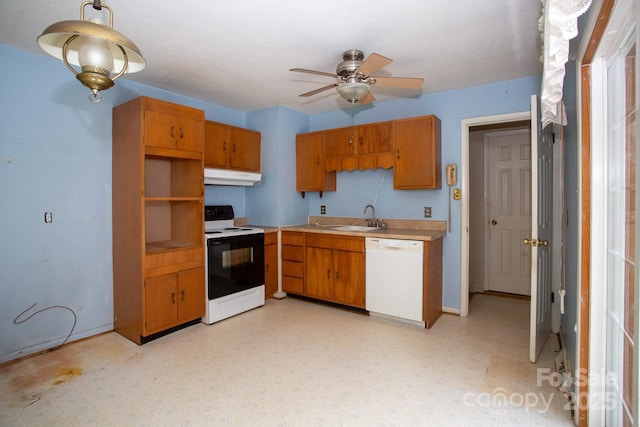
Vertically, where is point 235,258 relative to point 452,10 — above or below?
below

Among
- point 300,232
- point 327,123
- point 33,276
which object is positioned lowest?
point 33,276

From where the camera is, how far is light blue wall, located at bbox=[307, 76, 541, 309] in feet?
10.8

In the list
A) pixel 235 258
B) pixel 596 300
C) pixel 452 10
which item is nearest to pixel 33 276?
pixel 235 258

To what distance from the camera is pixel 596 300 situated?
5.32 ft

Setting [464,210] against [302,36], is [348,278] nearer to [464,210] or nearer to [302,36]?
[464,210]

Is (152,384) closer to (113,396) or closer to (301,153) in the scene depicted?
(113,396)

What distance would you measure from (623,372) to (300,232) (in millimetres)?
2998

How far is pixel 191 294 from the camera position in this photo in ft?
10.4

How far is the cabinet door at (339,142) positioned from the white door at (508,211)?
77.4 inches

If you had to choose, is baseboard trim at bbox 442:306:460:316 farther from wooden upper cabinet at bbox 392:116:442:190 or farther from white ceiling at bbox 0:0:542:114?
white ceiling at bbox 0:0:542:114

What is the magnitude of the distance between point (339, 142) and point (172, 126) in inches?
74.5

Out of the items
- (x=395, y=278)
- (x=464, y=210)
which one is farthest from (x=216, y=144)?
(x=464, y=210)

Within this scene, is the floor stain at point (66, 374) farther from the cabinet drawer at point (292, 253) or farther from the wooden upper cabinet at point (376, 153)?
the wooden upper cabinet at point (376, 153)

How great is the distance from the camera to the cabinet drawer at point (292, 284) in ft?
13.1
